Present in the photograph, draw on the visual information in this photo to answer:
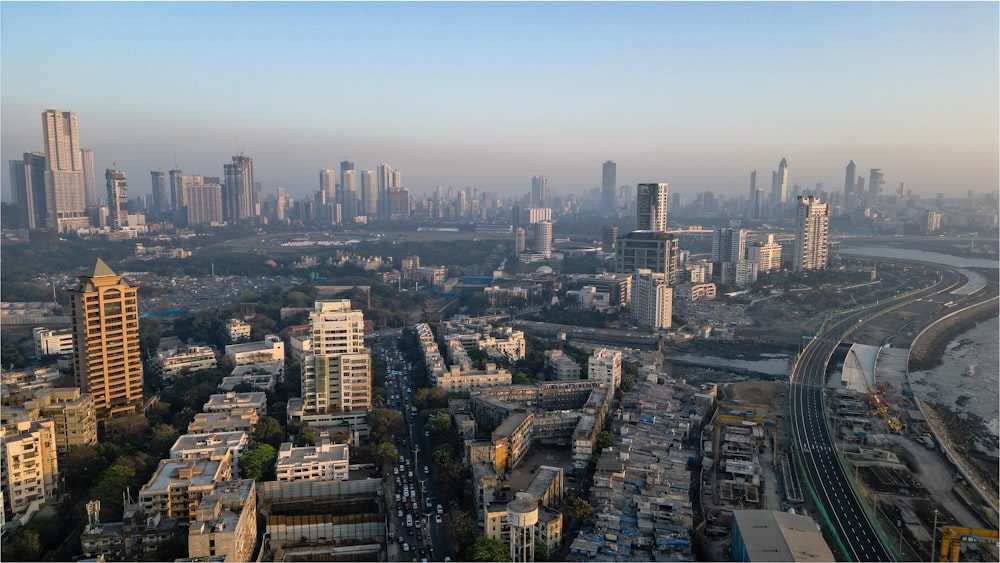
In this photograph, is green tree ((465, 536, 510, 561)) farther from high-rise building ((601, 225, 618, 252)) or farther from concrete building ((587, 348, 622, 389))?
high-rise building ((601, 225, 618, 252))

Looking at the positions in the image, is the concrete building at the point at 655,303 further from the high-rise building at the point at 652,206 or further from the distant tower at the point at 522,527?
the distant tower at the point at 522,527

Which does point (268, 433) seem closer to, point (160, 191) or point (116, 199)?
point (116, 199)

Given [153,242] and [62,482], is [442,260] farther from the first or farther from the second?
[62,482]

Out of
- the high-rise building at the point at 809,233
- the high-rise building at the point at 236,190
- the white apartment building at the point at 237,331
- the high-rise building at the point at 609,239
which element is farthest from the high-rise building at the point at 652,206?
the high-rise building at the point at 236,190

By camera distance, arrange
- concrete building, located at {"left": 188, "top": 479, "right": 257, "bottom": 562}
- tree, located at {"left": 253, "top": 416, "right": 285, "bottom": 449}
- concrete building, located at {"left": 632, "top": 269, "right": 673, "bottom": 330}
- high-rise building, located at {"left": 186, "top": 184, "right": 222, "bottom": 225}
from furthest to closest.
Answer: high-rise building, located at {"left": 186, "top": 184, "right": 222, "bottom": 225} → concrete building, located at {"left": 632, "top": 269, "right": 673, "bottom": 330} → tree, located at {"left": 253, "top": 416, "right": 285, "bottom": 449} → concrete building, located at {"left": 188, "top": 479, "right": 257, "bottom": 562}

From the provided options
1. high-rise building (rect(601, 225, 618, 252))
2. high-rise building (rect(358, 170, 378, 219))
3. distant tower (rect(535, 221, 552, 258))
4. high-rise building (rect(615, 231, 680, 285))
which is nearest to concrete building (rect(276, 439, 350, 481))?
high-rise building (rect(615, 231, 680, 285))

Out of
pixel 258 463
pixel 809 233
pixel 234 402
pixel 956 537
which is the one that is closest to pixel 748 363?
pixel 956 537
